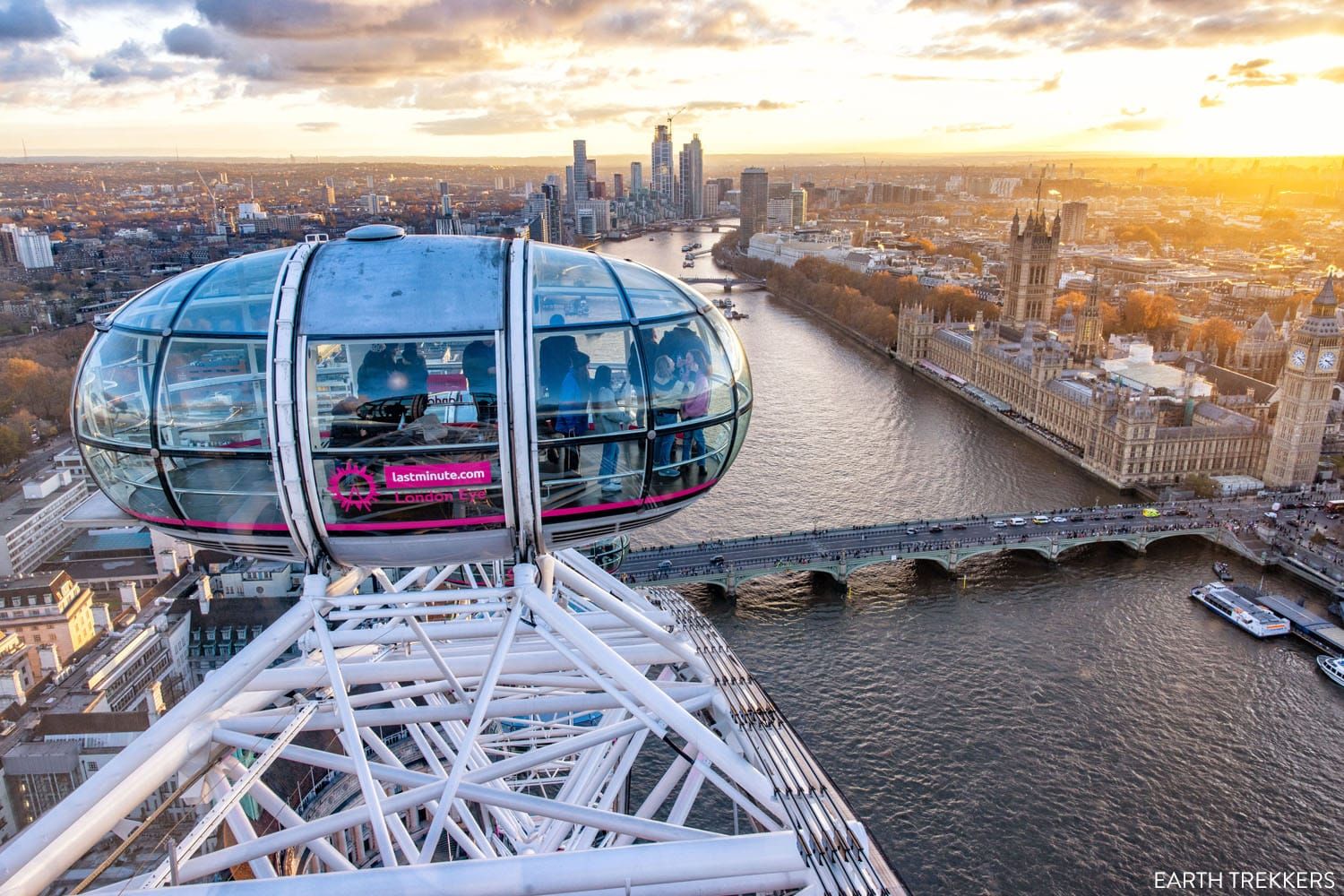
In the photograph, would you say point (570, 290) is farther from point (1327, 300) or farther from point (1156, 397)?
point (1327, 300)

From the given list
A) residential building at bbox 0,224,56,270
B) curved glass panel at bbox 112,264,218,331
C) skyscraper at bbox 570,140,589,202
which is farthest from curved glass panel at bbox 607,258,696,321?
skyscraper at bbox 570,140,589,202

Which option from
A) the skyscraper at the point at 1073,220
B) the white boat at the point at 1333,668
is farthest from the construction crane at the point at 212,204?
the skyscraper at the point at 1073,220

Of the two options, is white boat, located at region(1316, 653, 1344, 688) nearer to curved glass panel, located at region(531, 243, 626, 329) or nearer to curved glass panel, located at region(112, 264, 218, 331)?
curved glass panel, located at region(531, 243, 626, 329)

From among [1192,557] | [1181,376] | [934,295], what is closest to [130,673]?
[1192,557]

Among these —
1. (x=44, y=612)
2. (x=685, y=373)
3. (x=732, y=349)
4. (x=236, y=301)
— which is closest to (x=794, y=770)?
(x=685, y=373)

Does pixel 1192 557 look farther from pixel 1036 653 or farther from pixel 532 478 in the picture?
pixel 532 478

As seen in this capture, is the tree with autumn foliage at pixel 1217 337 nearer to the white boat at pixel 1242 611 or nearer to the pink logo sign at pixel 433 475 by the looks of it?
the white boat at pixel 1242 611
